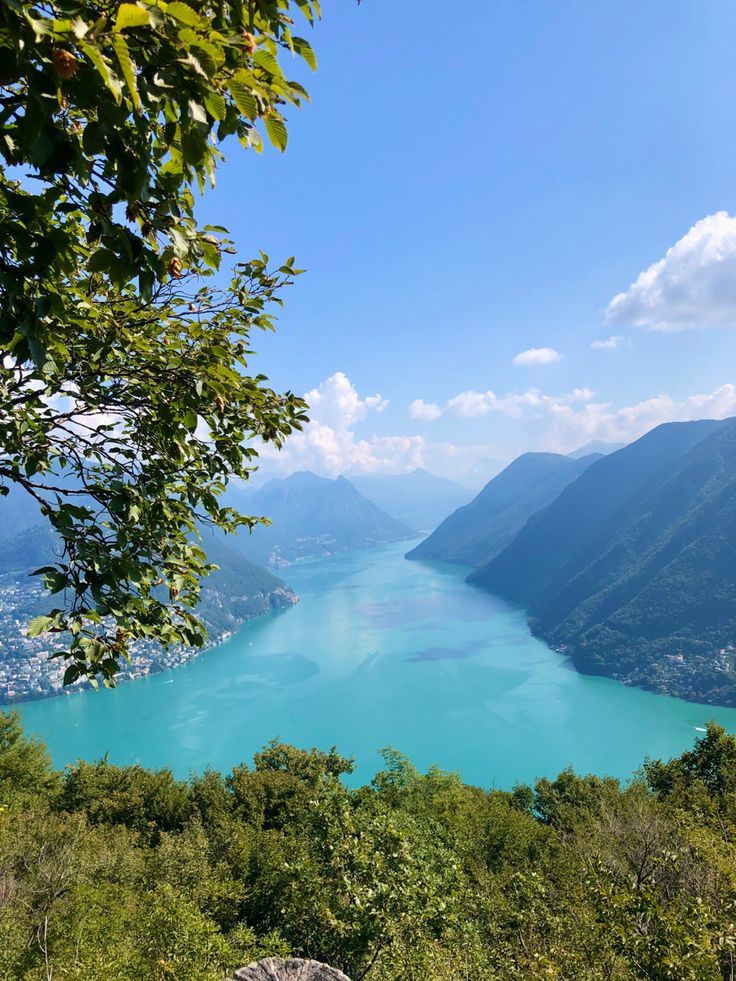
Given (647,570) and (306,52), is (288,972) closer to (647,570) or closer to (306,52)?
(306,52)

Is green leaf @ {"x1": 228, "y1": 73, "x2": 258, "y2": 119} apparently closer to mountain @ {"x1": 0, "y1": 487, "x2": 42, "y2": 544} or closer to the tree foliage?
the tree foliage

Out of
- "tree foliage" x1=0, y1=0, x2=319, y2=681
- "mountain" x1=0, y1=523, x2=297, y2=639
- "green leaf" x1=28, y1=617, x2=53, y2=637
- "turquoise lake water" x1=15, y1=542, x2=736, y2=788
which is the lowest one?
"turquoise lake water" x1=15, y1=542, x2=736, y2=788

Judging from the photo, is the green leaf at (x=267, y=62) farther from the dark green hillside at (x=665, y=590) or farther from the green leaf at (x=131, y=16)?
the dark green hillside at (x=665, y=590)

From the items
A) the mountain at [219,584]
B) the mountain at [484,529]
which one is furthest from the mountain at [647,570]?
the mountain at [219,584]

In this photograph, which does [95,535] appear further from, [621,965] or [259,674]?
[259,674]

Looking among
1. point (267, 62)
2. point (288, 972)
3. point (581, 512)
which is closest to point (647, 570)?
point (581, 512)

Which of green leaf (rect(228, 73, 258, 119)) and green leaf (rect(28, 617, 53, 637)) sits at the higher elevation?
green leaf (rect(228, 73, 258, 119))

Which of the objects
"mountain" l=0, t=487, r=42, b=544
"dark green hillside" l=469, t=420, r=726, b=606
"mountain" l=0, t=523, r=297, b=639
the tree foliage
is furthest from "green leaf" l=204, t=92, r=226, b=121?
"mountain" l=0, t=487, r=42, b=544
